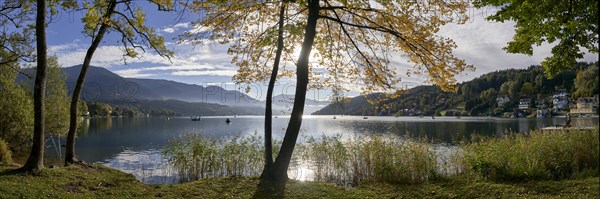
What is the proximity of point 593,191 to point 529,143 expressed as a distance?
17.2 feet

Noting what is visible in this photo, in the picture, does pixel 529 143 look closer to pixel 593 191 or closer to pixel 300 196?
pixel 593 191

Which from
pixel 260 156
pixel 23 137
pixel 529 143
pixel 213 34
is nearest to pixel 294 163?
pixel 260 156

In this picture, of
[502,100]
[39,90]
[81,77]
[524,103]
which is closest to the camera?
[39,90]

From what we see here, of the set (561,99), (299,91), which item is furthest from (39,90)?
(561,99)

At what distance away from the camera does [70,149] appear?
51.5 ft

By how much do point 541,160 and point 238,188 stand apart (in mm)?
10108

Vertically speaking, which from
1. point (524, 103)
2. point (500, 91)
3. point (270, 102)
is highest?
point (500, 91)

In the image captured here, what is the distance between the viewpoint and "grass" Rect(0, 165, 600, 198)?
993cm

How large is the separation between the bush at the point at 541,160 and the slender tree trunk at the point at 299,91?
246 inches

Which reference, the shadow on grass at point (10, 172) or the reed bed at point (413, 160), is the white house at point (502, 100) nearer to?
the reed bed at point (413, 160)

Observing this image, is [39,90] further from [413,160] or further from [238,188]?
[413,160]

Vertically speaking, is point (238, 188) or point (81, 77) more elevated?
point (81, 77)

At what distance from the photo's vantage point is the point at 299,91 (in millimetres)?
13172

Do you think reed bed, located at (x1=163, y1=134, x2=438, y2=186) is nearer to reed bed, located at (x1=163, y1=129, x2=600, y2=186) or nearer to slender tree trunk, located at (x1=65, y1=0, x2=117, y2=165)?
reed bed, located at (x1=163, y1=129, x2=600, y2=186)
